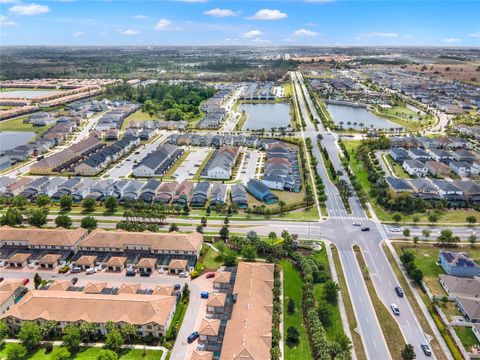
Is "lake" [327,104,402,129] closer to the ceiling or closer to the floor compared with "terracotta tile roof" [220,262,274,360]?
closer to the ceiling

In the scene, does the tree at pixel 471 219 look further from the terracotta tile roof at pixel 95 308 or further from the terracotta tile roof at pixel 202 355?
the terracotta tile roof at pixel 95 308

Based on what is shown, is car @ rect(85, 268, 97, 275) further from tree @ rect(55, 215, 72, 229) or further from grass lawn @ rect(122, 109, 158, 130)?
grass lawn @ rect(122, 109, 158, 130)

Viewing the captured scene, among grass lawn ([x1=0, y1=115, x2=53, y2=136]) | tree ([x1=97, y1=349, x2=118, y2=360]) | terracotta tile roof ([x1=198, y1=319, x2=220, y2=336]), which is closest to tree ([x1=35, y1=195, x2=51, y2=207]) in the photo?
tree ([x1=97, y1=349, x2=118, y2=360])

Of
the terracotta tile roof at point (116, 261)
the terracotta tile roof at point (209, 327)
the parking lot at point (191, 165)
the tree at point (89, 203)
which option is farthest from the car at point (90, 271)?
the parking lot at point (191, 165)

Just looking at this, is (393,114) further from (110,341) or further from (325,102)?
(110,341)

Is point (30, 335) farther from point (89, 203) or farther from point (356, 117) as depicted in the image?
point (356, 117)
